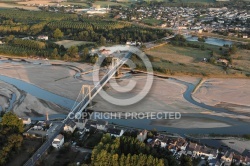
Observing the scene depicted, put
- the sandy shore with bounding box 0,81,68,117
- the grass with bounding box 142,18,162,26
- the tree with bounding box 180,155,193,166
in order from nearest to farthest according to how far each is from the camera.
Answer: the tree with bounding box 180,155,193,166 < the sandy shore with bounding box 0,81,68,117 < the grass with bounding box 142,18,162,26

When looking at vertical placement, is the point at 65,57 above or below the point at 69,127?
above

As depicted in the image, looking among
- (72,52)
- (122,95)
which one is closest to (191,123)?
(122,95)

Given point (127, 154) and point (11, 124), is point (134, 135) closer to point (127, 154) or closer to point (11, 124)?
point (127, 154)

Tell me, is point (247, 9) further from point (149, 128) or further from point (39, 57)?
point (149, 128)

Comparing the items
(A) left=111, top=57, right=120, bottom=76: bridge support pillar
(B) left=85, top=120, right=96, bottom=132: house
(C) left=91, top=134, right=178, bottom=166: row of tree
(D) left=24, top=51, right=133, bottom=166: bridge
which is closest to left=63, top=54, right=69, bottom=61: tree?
(A) left=111, top=57, right=120, bottom=76: bridge support pillar

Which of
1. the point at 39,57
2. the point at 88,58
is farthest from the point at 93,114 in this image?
the point at 39,57

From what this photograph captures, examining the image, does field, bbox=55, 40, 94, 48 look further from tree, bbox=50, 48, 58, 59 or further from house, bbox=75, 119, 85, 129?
house, bbox=75, 119, 85, 129
